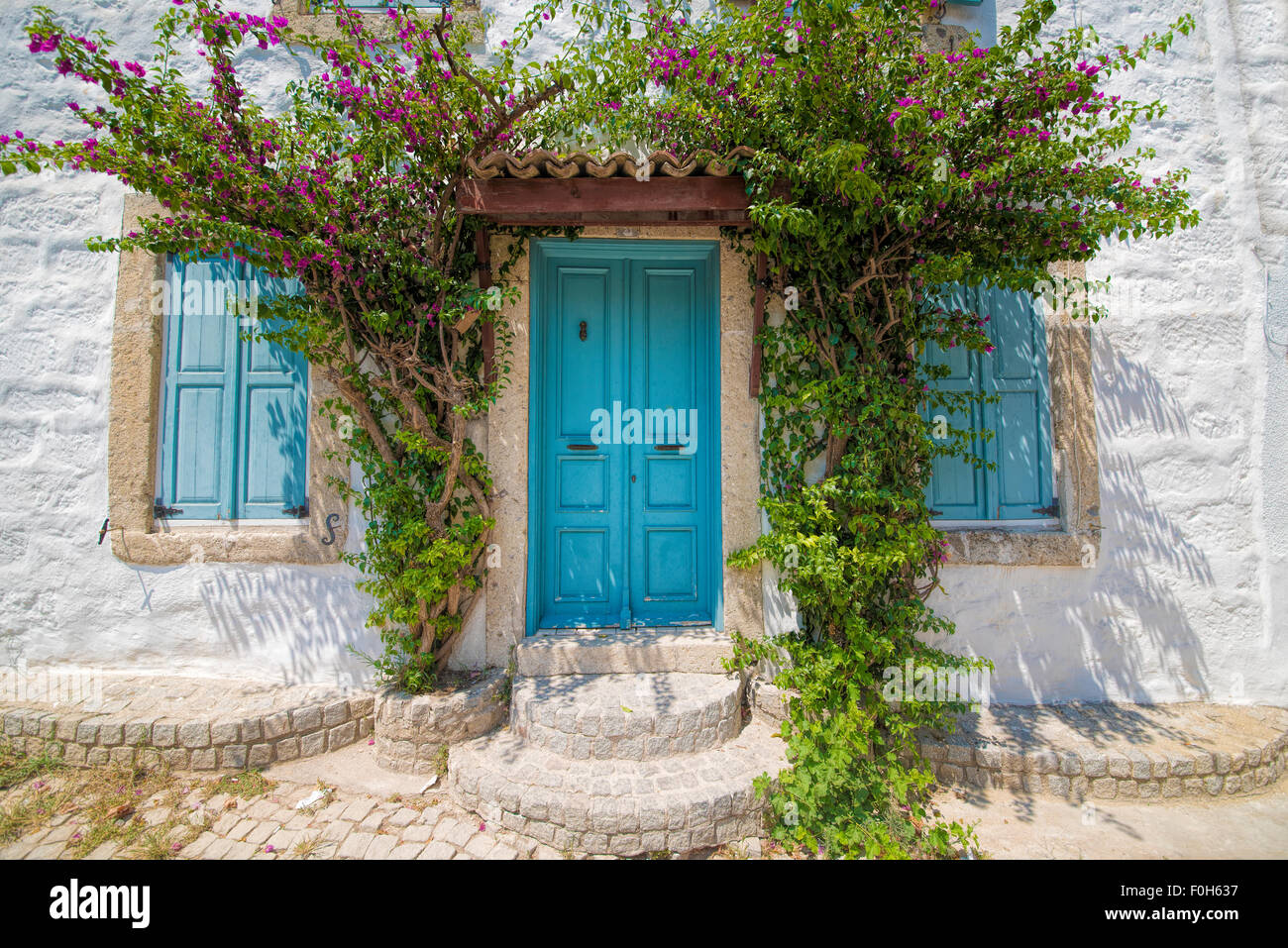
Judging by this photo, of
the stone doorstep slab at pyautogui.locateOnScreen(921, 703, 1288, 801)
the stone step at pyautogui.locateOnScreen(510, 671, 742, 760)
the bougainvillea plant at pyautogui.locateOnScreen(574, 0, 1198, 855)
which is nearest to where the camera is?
the bougainvillea plant at pyautogui.locateOnScreen(574, 0, 1198, 855)

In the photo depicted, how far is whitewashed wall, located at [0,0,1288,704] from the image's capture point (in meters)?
3.41

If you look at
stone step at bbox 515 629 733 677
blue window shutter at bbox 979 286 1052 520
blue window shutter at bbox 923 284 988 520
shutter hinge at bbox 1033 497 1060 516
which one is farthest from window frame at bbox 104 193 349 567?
shutter hinge at bbox 1033 497 1060 516

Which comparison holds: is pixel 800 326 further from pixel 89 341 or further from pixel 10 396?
pixel 10 396

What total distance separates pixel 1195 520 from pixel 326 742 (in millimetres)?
5585

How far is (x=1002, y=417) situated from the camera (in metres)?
3.56

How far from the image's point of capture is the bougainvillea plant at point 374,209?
2674 mm

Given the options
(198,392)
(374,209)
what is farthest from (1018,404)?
(198,392)

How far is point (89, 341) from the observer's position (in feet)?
11.6

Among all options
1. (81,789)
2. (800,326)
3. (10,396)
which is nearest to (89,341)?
(10,396)

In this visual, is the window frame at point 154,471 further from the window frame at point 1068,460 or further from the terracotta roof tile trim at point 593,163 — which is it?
the window frame at point 1068,460

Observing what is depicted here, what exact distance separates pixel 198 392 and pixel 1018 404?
5375mm

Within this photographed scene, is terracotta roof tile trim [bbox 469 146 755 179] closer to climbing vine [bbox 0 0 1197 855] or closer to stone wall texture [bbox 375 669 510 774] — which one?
climbing vine [bbox 0 0 1197 855]

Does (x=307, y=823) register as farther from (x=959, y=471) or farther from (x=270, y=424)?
(x=959, y=471)

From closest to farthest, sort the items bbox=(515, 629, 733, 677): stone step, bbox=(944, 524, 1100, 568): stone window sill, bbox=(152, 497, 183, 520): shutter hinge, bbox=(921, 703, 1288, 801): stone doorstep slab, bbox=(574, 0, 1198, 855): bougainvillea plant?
bbox=(574, 0, 1198, 855): bougainvillea plant → bbox=(921, 703, 1288, 801): stone doorstep slab → bbox=(515, 629, 733, 677): stone step → bbox=(944, 524, 1100, 568): stone window sill → bbox=(152, 497, 183, 520): shutter hinge
